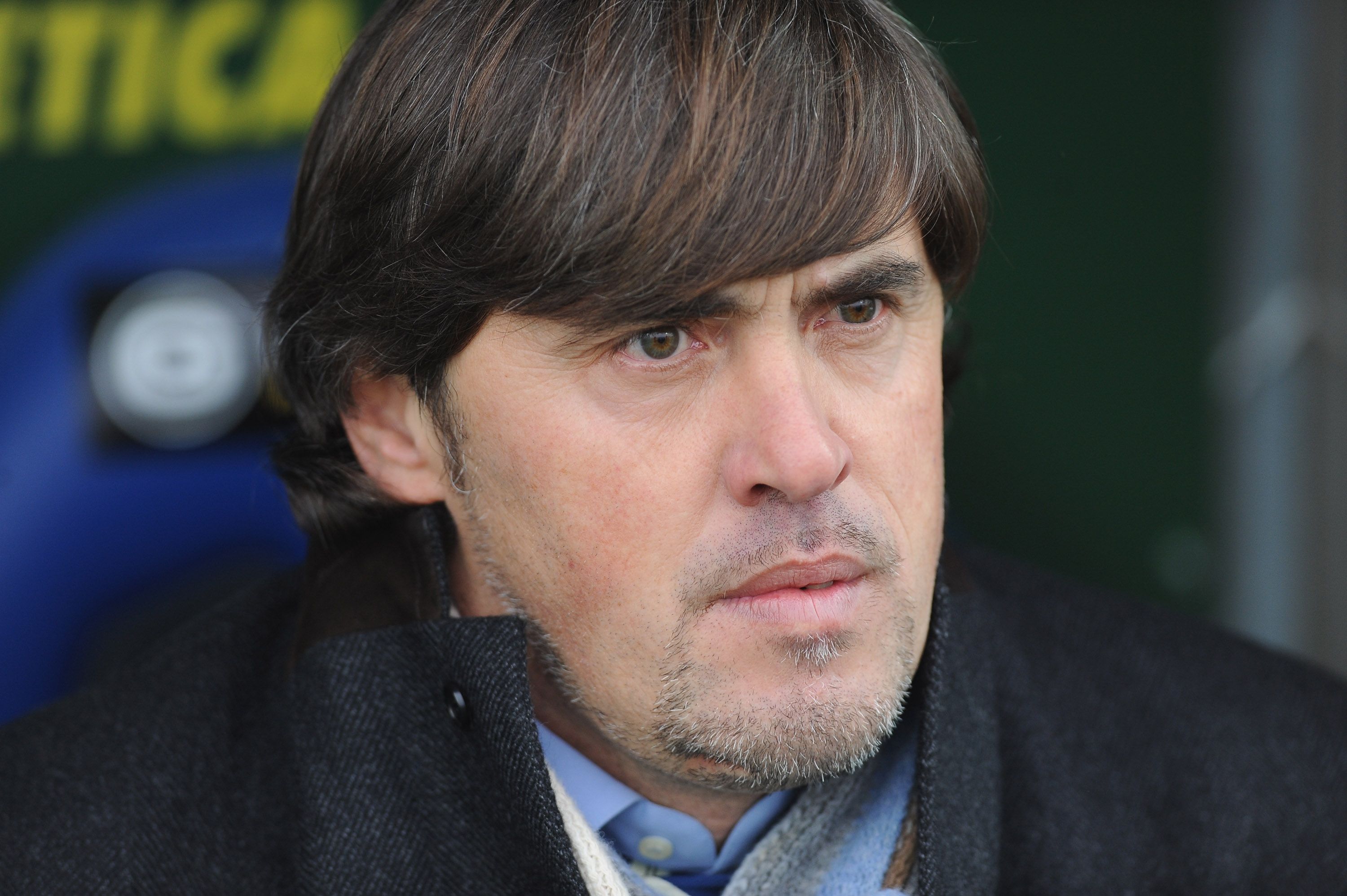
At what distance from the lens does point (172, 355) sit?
A: 91.0 inches

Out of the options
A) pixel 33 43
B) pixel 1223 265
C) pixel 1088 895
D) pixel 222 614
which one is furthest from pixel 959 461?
pixel 33 43

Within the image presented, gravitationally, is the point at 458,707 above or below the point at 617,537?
below

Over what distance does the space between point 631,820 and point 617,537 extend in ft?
1.22

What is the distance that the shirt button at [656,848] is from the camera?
1.56 meters

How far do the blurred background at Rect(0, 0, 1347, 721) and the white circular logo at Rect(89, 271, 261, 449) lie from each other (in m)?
0.19

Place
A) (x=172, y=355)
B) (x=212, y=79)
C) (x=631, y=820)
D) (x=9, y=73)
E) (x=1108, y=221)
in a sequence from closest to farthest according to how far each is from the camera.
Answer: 1. (x=631, y=820)
2. (x=172, y=355)
3. (x=9, y=73)
4. (x=212, y=79)
5. (x=1108, y=221)

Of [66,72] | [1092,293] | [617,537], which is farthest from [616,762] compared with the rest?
[1092,293]

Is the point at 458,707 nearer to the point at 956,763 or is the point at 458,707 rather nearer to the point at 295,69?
the point at 956,763

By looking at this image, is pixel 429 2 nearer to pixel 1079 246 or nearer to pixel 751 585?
pixel 751 585

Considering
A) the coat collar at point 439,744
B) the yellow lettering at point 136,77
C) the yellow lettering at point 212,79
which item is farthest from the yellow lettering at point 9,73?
the coat collar at point 439,744

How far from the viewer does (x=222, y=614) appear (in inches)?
69.7

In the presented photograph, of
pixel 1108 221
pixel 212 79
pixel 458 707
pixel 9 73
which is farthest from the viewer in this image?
pixel 1108 221

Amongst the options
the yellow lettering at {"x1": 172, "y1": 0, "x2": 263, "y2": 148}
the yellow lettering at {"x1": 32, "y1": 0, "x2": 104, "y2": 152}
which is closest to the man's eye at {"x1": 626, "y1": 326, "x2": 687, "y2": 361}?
the yellow lettering at {"x1": 172, "y1": 0, "x2": 263, "y2": 148}

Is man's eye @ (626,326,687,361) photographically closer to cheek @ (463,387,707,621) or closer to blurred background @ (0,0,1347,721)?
cheek @ (463,387,707,621)
